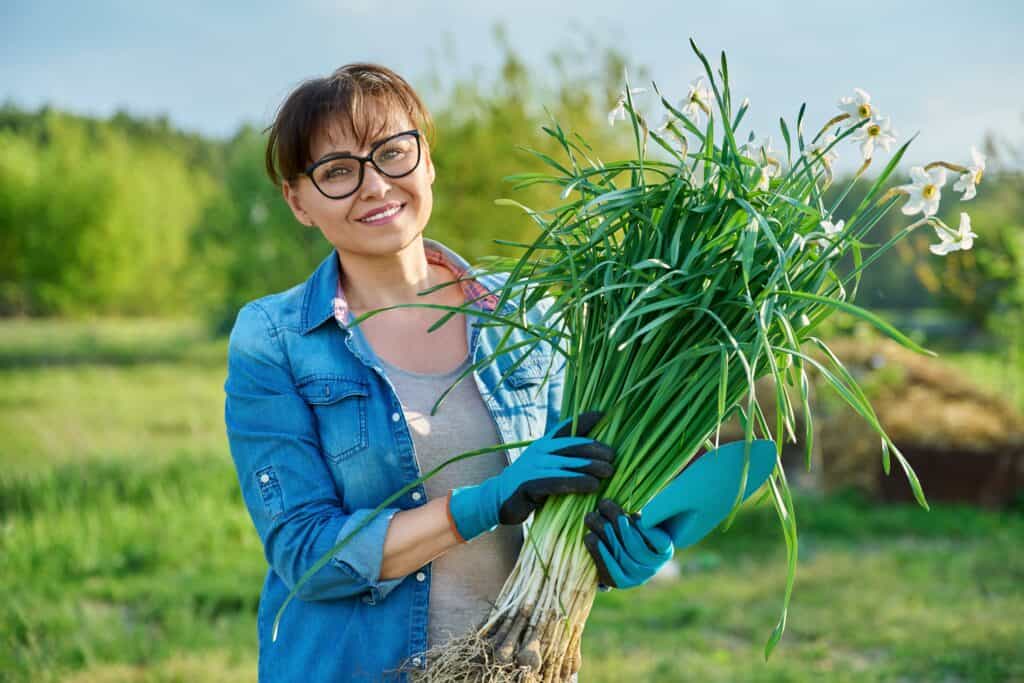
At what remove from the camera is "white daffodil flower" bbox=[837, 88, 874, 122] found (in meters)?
1.39

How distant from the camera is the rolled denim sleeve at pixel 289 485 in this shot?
1446 mm

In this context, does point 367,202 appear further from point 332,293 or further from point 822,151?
point 822,151

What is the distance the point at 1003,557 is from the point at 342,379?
4911mm

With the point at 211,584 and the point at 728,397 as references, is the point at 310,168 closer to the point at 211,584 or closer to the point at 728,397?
the point at 728,397

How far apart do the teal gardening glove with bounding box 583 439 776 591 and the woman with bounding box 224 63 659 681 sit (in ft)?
0.24

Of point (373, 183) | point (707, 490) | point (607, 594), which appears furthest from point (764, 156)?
point (607, 594)

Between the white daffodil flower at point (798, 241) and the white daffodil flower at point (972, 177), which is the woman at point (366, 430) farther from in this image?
the white daffodil flower at point (972, 177)

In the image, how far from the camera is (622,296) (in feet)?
4.66

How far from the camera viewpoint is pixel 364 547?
4.74 ft

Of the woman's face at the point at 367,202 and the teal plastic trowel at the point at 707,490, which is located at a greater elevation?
the woman's face at the point at 367,202

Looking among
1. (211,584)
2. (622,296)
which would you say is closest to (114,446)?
(211,584)

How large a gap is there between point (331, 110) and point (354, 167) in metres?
0.10

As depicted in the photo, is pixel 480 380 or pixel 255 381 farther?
pixel 480 380

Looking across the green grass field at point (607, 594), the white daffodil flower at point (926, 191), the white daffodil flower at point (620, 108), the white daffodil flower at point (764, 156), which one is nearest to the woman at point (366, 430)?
the white daffodil flower at point (620, 108)
